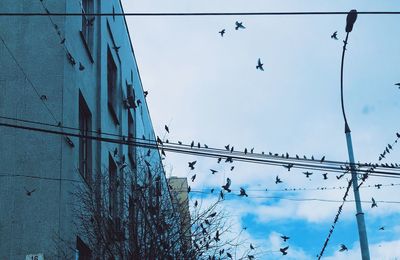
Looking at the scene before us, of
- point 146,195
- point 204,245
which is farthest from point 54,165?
point 204,245

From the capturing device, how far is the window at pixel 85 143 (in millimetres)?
15750

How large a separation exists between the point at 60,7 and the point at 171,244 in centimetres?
504

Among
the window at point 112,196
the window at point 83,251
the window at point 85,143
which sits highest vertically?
the window at point 85,143

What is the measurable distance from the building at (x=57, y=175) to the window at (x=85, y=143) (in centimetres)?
4

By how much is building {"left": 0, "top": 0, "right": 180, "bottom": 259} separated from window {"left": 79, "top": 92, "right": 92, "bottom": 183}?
1.7 inches

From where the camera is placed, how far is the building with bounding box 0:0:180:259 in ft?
42.2

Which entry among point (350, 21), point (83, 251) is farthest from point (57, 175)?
point (350, 21)

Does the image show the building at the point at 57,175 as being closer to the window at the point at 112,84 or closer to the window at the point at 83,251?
the window at the point at 83,251

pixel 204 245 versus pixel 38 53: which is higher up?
pixel 38 53

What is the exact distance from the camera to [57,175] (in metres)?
13.3

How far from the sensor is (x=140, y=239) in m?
13.1

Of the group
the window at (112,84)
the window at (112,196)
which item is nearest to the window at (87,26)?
the window at (112,84)

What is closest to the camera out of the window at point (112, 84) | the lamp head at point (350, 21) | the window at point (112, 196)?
the lamp head at point (350, 21)

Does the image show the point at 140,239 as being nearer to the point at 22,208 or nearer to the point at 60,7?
the point at 22,208
